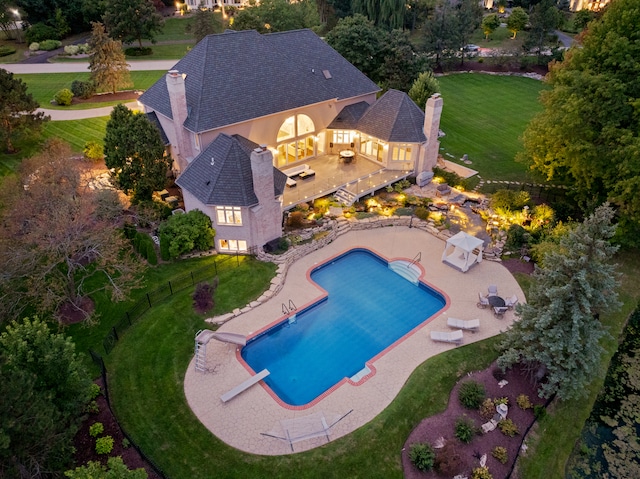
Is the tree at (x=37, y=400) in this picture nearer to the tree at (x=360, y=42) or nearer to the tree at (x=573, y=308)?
the tree at (x=573, y=308)

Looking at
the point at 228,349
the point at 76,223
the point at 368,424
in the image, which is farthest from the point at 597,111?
the point at 76,223

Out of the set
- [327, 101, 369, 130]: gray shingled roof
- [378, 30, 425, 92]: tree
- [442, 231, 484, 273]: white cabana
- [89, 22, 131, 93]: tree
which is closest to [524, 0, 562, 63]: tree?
[378, 30, 425, 92]: tree

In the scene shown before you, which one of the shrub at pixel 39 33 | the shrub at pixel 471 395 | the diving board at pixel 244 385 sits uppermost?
the shrub at pixel 39 33

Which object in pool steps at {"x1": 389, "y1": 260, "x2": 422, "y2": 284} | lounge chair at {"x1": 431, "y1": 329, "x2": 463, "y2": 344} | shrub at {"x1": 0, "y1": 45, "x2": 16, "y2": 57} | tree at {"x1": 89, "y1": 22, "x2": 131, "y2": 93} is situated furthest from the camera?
shrub at {"x1": 0, "y1": 45, "x2": 16, "y2": 57}

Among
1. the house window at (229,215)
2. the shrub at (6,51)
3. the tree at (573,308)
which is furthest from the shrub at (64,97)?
the tree at (573,308)

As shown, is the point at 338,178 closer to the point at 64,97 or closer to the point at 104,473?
the point at 104,473

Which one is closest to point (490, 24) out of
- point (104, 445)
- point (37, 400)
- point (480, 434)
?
point (480, 434)

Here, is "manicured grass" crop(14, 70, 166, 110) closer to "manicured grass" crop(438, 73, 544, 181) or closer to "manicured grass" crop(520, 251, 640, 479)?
"manicured grass" crop(438, 73, 544, 181)
